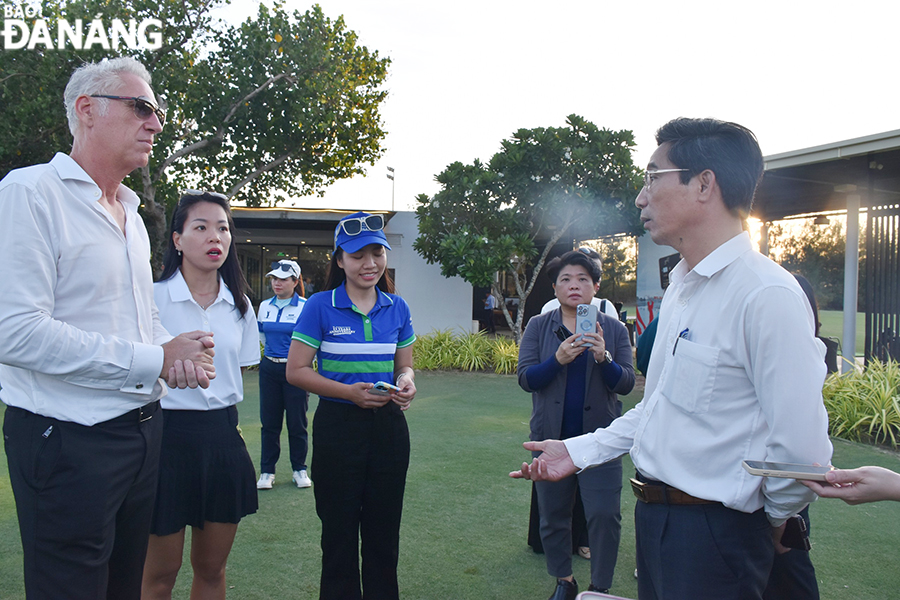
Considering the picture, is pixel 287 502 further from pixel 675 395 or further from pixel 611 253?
pixel 611 253

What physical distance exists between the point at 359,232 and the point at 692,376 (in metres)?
1.76

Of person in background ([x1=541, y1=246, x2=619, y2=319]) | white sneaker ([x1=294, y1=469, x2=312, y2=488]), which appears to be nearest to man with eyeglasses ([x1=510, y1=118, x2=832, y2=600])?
person in background ([x1=541, y1=246, x2=619, y2=319])

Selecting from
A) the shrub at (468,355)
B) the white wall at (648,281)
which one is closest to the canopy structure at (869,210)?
the white wall at (648,281)

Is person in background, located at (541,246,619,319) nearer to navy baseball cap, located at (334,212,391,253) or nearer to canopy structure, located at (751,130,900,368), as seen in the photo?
navy baseball cap, located at (334,212,391,253)

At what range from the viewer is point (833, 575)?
3627mm

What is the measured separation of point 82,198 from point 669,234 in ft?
5.85

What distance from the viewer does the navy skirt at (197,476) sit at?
241 centimetres

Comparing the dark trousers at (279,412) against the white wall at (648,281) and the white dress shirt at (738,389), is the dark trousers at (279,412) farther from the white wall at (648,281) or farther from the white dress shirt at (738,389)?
the white wall at (648,281)

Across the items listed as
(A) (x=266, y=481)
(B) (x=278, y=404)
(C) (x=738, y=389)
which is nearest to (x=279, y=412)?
(B) (x=278, y=404)

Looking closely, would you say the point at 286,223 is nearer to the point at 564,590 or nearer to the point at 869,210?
the point at 869,210

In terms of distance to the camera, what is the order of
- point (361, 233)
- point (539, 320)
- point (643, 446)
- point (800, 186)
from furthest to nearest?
point (800, 186)
point (539, 320)
point (361, 233)
point (643, 446)

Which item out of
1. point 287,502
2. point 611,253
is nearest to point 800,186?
point 611,253

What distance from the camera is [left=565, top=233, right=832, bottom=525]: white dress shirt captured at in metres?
1.48

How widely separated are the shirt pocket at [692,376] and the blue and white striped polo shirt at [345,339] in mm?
1491
